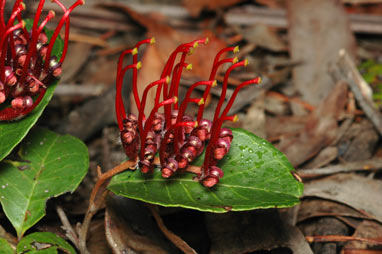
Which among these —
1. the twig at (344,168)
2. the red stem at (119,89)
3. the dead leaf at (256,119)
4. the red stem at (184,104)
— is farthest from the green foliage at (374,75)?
the red stem at (119,89)

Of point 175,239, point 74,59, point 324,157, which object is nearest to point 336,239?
point 324,157

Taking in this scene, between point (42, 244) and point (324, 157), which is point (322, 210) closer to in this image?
point (324, 157)

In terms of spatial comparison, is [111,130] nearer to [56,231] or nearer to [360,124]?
[56,231]

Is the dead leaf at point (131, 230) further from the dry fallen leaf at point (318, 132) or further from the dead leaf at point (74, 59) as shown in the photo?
the dead leaf at point (74, 59)

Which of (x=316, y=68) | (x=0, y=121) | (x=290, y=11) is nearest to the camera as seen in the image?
(x=0, y=121)

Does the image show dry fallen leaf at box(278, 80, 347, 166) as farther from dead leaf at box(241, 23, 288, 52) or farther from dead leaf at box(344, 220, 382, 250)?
dead leaf at box(241, 23, 288, 52)

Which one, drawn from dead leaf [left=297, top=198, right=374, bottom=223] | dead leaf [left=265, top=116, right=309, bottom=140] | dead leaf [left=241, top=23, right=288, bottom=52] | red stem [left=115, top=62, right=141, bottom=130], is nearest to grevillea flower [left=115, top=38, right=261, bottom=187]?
red stem [left=115, top=62, right=141, bottom=130]

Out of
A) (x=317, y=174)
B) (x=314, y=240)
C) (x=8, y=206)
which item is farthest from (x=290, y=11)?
(x=8, y=206)
